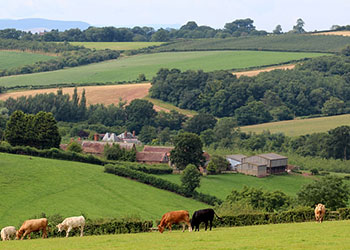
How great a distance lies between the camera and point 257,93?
541 feet

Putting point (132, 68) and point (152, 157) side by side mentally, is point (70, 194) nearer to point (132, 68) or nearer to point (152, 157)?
point (152, 157)

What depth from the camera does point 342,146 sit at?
382 feet

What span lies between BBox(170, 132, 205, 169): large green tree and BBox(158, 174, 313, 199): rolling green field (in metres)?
3.71

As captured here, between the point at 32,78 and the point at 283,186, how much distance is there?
102487 mm

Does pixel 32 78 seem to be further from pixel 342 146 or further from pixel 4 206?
pixel 4 206

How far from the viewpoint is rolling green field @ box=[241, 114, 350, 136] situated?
13188 centimetres

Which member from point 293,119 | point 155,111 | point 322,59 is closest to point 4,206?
point 155,111

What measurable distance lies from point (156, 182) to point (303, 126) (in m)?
65.3

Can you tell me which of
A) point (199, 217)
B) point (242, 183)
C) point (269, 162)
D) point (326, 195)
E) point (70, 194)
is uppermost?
point (199, 217)

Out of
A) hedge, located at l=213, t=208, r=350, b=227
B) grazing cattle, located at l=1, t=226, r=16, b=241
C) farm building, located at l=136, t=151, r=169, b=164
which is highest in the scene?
grazing cattle, located at l=1, t=226, r=16, b=241

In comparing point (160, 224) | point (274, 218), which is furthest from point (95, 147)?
point (160, 224)

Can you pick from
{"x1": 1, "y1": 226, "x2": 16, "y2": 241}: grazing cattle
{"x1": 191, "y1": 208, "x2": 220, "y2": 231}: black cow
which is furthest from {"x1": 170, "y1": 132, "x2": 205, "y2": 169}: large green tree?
{"x1": 1, "y1": 226, "x2": 16, "y2": 241}: grazing cattle

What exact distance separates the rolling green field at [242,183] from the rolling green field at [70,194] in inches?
266

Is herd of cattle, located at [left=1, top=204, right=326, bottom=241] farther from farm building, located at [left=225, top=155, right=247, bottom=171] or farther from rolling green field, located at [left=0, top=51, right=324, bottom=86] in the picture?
rolling green field, located at [left=0, top=51, right=324, bottom=86]
